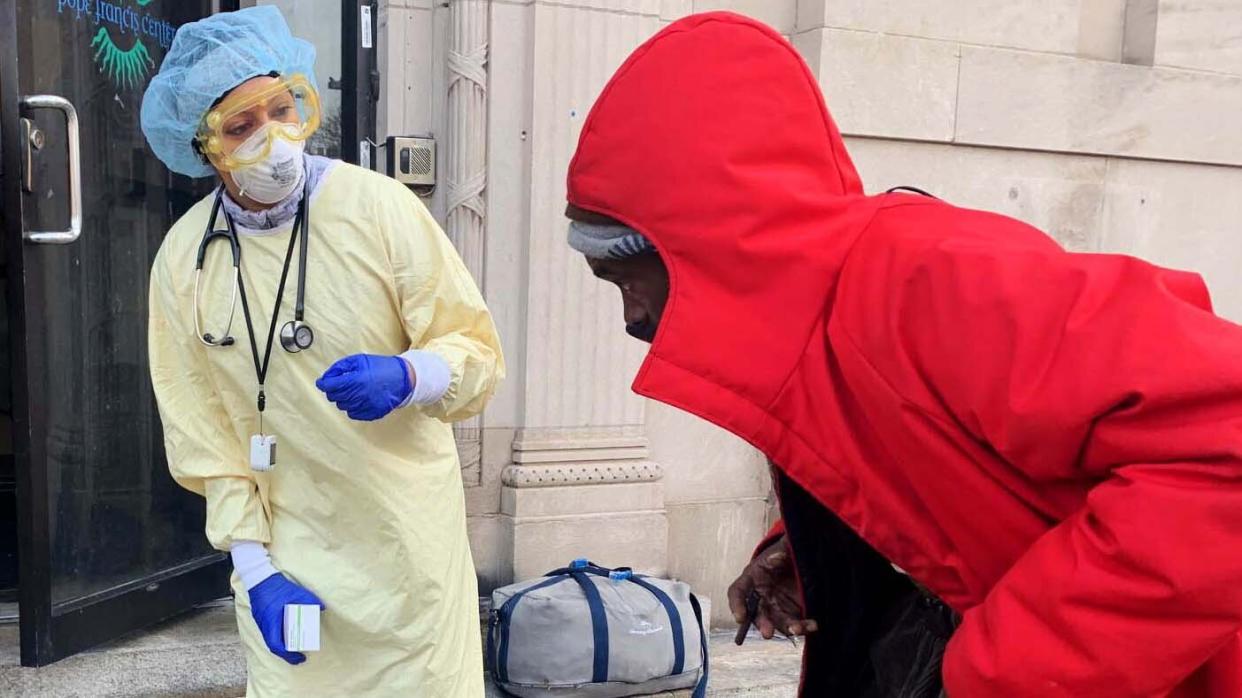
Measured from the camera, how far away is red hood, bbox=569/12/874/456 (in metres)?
1.15

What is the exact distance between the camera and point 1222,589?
93 cm

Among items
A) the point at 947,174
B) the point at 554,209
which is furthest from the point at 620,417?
the point at 947,174

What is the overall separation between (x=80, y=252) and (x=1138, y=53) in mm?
4448

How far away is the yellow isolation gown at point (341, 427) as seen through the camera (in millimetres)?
2139

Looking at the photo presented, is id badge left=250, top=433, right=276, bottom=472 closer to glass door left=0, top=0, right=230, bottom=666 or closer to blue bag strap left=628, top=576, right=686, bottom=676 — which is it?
glass door left=0, top=0, right=230, bottom=666

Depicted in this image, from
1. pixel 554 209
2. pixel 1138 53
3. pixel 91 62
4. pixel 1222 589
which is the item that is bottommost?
pixel 1222 589

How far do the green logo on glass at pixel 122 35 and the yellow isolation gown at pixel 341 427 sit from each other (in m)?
1.48

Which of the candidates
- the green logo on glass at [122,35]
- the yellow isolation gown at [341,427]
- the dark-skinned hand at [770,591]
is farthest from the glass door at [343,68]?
the dark-skinned hand at [770,591]

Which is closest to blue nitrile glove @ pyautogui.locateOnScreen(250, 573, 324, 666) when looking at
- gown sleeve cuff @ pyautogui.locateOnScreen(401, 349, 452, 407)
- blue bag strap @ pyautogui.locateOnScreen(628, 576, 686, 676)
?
gown sleeve cuff @ pyautogui.locateOnScreen(401, 349, 452, 407)

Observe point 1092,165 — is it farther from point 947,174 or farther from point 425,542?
point 425,542

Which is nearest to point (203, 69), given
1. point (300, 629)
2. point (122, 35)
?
point (300, 629)

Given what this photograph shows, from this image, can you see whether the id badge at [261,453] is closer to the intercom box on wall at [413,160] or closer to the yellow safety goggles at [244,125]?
the yellow safety goggles at [244,125]

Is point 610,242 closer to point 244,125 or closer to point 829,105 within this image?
point 244,125

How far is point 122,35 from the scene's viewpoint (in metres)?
3.46
